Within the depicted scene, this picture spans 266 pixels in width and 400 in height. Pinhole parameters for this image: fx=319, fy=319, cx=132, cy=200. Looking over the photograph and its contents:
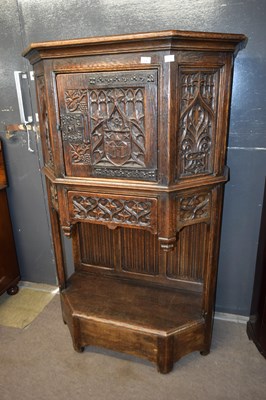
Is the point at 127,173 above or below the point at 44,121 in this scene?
below

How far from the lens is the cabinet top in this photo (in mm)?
1205

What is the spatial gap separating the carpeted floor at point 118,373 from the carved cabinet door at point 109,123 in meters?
1.15

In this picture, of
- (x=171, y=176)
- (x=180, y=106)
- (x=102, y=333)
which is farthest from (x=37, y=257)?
(x=180, y=106)

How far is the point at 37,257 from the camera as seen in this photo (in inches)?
99.2

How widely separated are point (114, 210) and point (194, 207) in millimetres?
389

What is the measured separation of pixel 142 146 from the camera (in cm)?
140

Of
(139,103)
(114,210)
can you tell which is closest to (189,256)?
(114,210)

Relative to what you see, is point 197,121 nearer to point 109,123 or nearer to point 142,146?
point 142,146

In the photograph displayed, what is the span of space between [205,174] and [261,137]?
1.71 ft

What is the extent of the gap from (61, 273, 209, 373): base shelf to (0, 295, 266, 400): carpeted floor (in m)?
0.09

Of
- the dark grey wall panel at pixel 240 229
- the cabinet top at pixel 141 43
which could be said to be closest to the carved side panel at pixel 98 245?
the dark grey wall panel at pixel 240 229

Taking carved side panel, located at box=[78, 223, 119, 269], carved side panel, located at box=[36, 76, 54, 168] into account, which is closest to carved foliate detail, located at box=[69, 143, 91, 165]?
carved side panel, located at box=[36, 76, 54, 168]

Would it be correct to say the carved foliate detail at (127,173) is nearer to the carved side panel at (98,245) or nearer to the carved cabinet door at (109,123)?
the carved cabinet door at (109,123)

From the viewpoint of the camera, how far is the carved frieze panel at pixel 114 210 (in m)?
1.50
